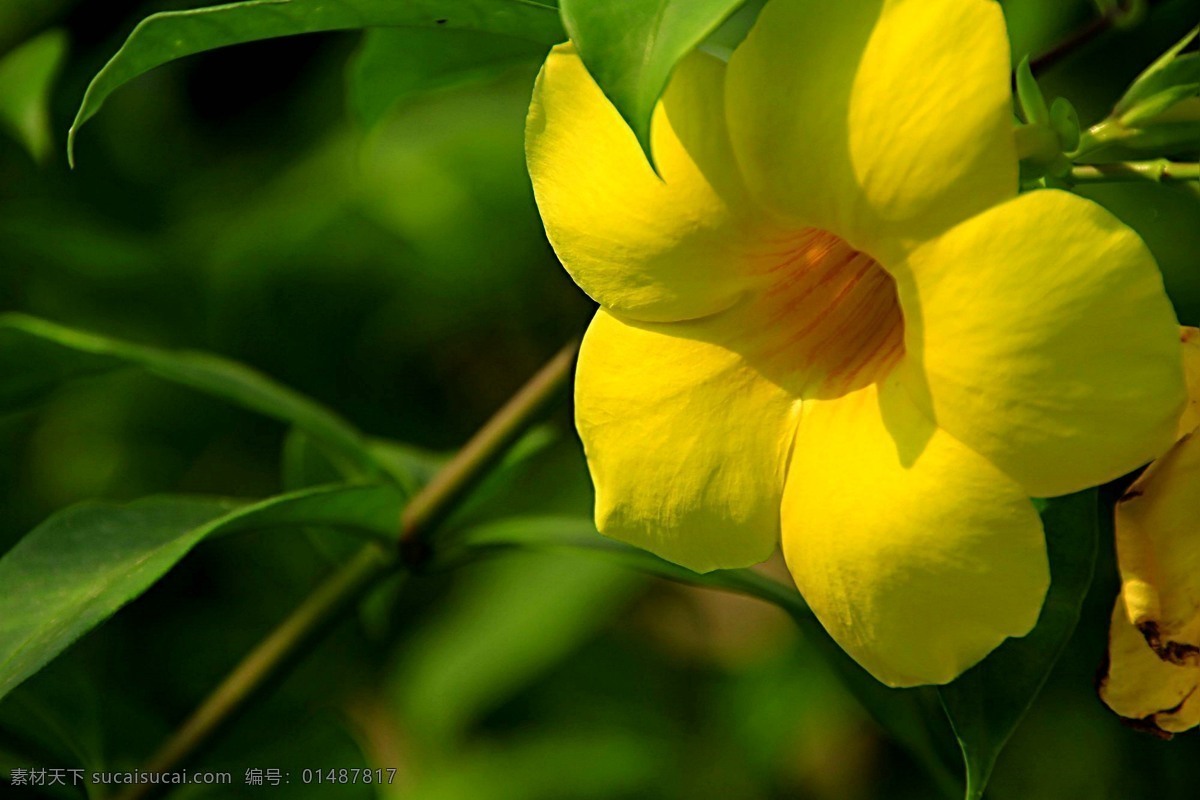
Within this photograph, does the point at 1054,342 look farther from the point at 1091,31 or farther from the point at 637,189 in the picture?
the point at 1091,31

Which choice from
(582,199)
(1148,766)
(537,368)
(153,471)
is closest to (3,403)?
(582,199)

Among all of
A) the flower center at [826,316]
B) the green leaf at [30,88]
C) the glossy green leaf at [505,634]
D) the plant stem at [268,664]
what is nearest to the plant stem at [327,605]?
the plant stem at [268,664]

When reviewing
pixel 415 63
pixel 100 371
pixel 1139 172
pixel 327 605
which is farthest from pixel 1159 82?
pixel 100 371

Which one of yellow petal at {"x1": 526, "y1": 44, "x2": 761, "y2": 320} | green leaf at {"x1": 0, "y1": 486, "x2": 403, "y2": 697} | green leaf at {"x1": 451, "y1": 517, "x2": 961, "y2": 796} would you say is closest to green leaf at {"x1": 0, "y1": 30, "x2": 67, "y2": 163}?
green leaf at {"x1": 0, "y1": 486, "x2": 403, "y2": 697}

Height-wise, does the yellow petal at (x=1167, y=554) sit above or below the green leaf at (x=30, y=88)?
below

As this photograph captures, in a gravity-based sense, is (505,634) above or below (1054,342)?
below

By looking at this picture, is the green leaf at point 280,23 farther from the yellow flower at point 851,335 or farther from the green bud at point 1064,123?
the green bud at point 1064,123

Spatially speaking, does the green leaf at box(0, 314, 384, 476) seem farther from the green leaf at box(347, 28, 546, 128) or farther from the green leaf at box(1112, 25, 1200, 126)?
the green leaf at box(1112, 25, 1200, 126)
